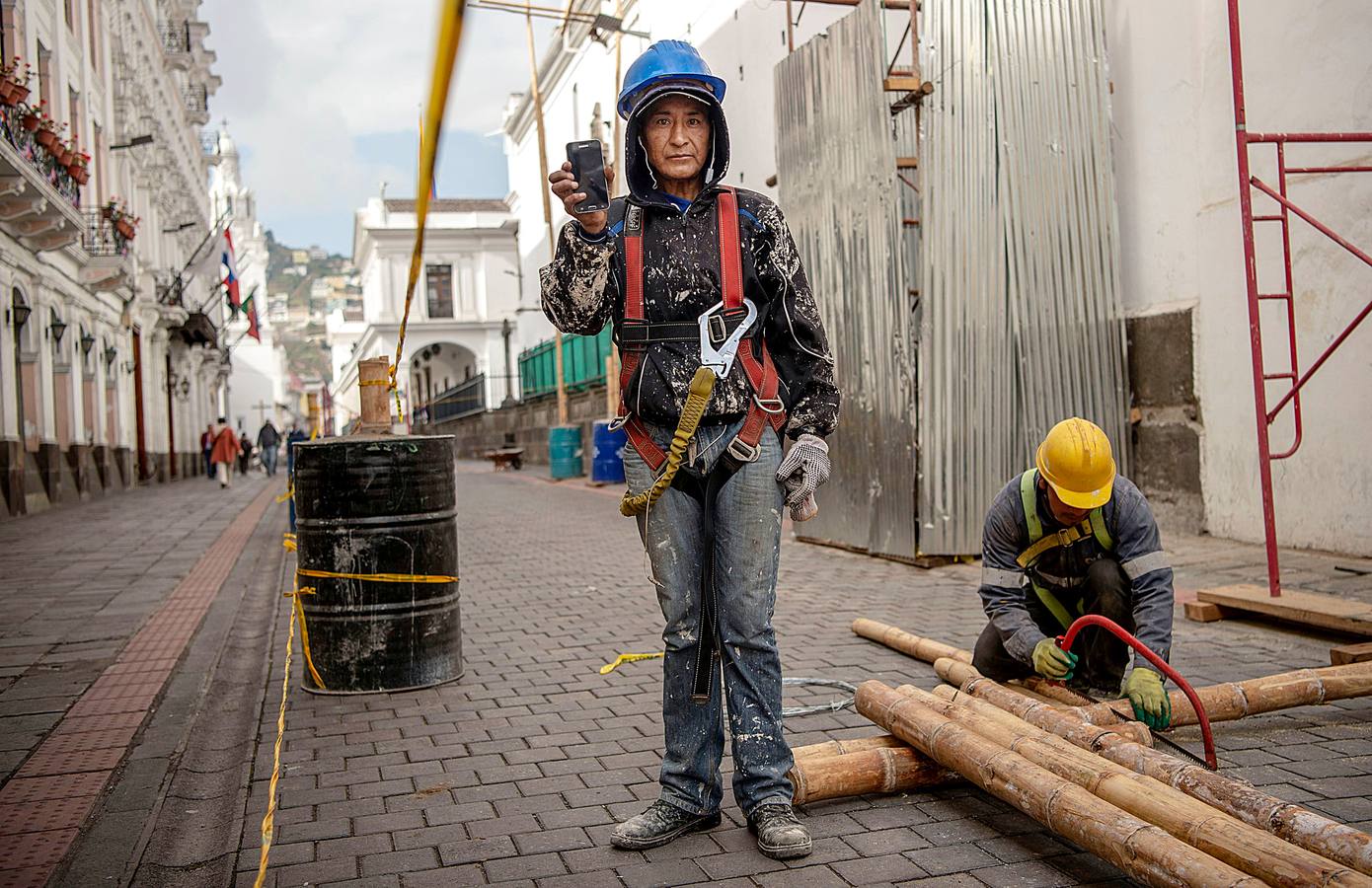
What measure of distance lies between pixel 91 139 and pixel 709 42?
48.0ft

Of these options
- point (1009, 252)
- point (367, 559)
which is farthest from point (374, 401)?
point (1009, 252)

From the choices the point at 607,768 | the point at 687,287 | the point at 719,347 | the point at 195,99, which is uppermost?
the point at 195,99

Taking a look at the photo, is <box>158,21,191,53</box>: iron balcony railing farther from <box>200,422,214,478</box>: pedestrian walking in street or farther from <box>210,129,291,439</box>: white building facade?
<box>210,129,291,439</box>: white building facade

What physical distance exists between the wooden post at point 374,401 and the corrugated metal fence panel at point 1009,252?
4.71 m

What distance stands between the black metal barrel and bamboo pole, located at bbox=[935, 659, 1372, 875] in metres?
2.70

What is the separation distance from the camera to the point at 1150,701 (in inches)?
155

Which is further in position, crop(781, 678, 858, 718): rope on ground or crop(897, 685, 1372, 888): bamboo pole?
crop(781, 678, 858, 718): rope on ground

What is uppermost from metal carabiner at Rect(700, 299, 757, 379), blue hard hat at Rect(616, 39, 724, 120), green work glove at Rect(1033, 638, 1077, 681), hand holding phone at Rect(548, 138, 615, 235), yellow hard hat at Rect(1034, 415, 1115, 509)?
blue hard hat at Rect(616, 39, 724, 120)

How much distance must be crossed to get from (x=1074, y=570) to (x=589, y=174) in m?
2.51

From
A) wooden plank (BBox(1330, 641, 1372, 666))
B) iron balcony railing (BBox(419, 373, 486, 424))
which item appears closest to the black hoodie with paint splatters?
wooden plank (BBox(1330, 641, 1372, 666))

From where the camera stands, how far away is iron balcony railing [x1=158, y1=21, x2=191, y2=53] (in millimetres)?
44787

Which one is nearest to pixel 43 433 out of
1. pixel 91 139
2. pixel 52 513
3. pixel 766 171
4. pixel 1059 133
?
pixel 52 513

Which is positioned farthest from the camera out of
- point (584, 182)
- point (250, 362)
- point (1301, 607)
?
point (250, 362)

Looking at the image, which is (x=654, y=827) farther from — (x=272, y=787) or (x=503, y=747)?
(x=272, y=787)
